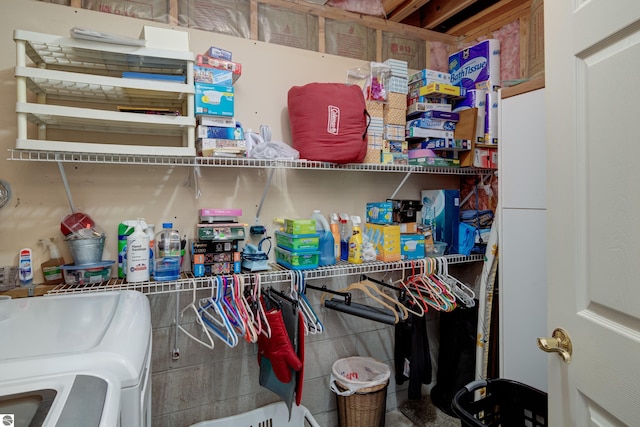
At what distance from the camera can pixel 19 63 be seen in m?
1.37

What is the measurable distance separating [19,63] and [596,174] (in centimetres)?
193

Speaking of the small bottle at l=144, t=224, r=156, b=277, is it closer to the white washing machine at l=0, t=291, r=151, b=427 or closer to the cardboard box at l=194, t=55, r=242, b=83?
the white washing machine at l=0, t=291, r=151, b=427

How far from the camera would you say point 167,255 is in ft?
5.48

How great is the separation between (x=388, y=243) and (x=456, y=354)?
0.89m

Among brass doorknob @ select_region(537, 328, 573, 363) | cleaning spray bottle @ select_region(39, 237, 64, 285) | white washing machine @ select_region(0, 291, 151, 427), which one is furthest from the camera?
cleaning spray bottle @ select_region(39, 237, 64, 285)

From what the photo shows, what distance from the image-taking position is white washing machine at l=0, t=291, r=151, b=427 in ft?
2.21

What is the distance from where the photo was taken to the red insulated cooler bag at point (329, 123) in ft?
6.07

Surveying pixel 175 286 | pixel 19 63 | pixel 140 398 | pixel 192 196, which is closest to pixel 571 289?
pixel 140 398

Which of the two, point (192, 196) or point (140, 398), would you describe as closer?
point (140, 398)

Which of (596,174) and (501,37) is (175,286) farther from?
(501,37)

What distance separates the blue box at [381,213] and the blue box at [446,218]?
1.08ft

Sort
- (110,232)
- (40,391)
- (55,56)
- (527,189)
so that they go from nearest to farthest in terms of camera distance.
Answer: (40,391) < (55,56) < (527,189) < (110,232)

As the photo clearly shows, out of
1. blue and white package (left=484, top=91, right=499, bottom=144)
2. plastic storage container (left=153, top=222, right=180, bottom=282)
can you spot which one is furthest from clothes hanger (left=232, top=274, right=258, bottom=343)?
blue and white package (left=484, top=91, right=499, bottom=144)

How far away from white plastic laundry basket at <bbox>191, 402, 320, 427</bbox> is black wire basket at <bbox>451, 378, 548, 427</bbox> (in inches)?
36.3
